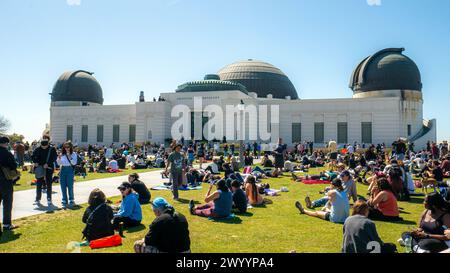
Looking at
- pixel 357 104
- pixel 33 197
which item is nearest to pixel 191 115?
pixel 357 104

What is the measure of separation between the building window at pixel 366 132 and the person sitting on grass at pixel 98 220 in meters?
44.8

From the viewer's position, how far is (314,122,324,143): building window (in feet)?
160

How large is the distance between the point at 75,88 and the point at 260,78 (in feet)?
99.4

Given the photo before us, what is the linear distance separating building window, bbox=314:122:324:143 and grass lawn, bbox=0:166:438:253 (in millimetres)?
38788

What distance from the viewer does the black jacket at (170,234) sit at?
520 cm

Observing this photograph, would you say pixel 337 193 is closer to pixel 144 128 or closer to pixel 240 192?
pixel 240 192

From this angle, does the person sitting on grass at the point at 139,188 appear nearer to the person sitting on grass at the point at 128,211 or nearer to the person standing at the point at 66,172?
the person standing at the point at 66,172

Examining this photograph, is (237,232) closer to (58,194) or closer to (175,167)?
(175,167)

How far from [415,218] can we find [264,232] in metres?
4.25

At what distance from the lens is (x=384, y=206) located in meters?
9.12

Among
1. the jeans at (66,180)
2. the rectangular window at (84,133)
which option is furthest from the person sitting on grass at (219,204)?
the rectangular window at (84,133)

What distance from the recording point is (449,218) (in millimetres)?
5762

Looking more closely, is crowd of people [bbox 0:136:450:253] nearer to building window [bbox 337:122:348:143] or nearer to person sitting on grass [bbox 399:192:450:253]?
person sitting on grass [bbox 399:192:450:253]
